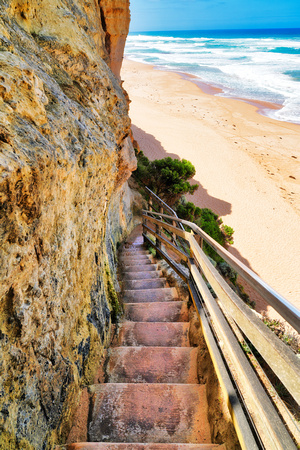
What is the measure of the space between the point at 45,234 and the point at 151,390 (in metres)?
1.68

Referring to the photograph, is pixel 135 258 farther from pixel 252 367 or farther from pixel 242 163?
pixel 242 163

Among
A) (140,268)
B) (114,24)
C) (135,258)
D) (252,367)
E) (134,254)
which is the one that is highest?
(114,24)

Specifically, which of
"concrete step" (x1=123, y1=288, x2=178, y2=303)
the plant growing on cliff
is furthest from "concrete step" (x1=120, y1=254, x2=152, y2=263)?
the plant growing on cliff

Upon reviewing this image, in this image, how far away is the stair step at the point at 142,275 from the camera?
18.3ft

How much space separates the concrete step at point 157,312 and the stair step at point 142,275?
4.67 feet

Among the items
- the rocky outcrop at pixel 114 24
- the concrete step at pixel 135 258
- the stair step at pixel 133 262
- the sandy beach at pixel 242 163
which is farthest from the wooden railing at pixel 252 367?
the rocky outcrop at pixel 114 24

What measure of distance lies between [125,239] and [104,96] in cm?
529

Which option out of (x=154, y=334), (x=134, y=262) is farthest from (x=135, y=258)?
(x=154, y=334)

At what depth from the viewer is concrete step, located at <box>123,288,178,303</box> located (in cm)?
443

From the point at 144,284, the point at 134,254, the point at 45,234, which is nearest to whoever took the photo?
the point at 45,234

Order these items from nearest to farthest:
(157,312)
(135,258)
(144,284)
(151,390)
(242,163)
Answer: (151,390)
(157,312)
(144,284)
(135,258)
(242,163)

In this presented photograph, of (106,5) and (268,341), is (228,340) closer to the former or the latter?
(268,341)

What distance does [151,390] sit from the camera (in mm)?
2439

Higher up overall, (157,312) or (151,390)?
(151,390)
